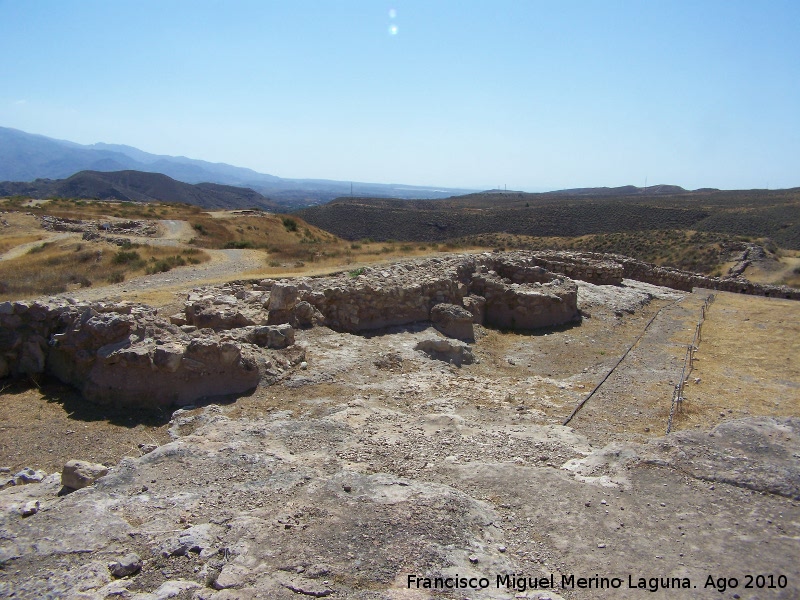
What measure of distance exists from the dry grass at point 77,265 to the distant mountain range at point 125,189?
3060 inches

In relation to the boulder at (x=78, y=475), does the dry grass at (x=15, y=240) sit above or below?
above

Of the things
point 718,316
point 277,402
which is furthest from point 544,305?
point 277,402

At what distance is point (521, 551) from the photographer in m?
4.35

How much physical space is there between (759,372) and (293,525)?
10.3 meters

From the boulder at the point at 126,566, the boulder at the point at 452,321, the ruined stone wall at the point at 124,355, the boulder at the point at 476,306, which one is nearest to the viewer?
the boulder at the point at 126,566

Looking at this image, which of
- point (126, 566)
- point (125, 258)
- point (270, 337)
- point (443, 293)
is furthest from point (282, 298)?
point (125, 258)

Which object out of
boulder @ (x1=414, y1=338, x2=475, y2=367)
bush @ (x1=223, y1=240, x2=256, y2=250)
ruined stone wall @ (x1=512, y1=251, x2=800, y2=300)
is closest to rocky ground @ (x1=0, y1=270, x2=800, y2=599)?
boulder @ (x1=414, y1=338, x2=475, y2=367)

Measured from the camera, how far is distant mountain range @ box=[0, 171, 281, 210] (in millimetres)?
96425

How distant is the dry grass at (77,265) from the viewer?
14.3 metres

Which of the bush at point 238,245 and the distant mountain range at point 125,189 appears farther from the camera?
the distant mountain range at point 125,189

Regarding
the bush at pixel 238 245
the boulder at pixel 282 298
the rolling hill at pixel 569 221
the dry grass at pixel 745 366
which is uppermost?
the rolling hill at pixel 569 221

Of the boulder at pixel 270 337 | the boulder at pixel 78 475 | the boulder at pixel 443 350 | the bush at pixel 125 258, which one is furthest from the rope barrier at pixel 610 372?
the bush at pixel 125 258

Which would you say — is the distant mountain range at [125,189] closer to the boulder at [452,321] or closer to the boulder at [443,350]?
the boulder at [452,321]

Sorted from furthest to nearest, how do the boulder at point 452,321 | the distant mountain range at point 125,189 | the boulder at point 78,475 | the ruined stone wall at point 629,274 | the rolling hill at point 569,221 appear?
the distant mountain range at point 125,189, the rolling hill at point 569,221, the ruined stone wall at point 629,274, the boulder at point 452,321, the boulder at point 78,475
